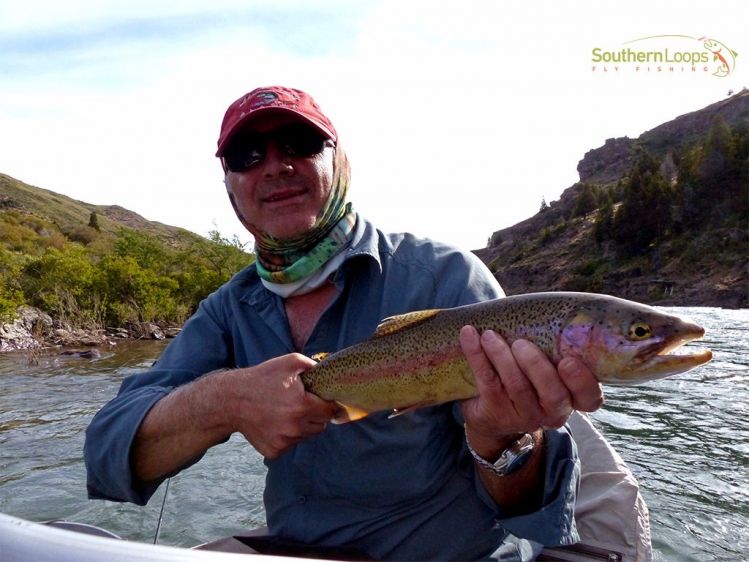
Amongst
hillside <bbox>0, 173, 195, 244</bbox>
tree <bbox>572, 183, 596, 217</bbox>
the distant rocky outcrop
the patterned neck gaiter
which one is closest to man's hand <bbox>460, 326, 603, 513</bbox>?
the patterned neck gaiter

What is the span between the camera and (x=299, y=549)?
278 cm

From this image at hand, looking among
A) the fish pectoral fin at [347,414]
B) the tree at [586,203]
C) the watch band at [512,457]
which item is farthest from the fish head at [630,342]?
the tree at [586,203]

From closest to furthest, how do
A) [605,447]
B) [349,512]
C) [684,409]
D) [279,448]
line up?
[279,448] → [349,512] → [605,447] → [684,409]

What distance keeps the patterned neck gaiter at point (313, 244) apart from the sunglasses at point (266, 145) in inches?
8.3

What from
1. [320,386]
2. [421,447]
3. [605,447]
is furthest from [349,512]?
[605,447]

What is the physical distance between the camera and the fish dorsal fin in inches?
103

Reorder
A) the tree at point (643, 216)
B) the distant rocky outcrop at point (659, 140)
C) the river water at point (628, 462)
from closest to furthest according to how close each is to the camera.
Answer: the river water at point (628, 462) < the tree at point (643, 216) < the distant rocky outcrop at point (659, 140)

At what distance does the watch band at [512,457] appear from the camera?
2.46m

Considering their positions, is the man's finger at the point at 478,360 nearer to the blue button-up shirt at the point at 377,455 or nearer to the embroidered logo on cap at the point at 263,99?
the blue button-up shirt at the point at 377,455

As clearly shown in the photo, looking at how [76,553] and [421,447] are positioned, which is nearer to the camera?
[76,553]

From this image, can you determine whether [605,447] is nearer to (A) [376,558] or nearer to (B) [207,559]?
(A) [376,558]

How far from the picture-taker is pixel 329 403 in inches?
102

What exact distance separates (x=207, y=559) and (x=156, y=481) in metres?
1.81

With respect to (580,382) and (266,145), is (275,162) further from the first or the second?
(580,382)
